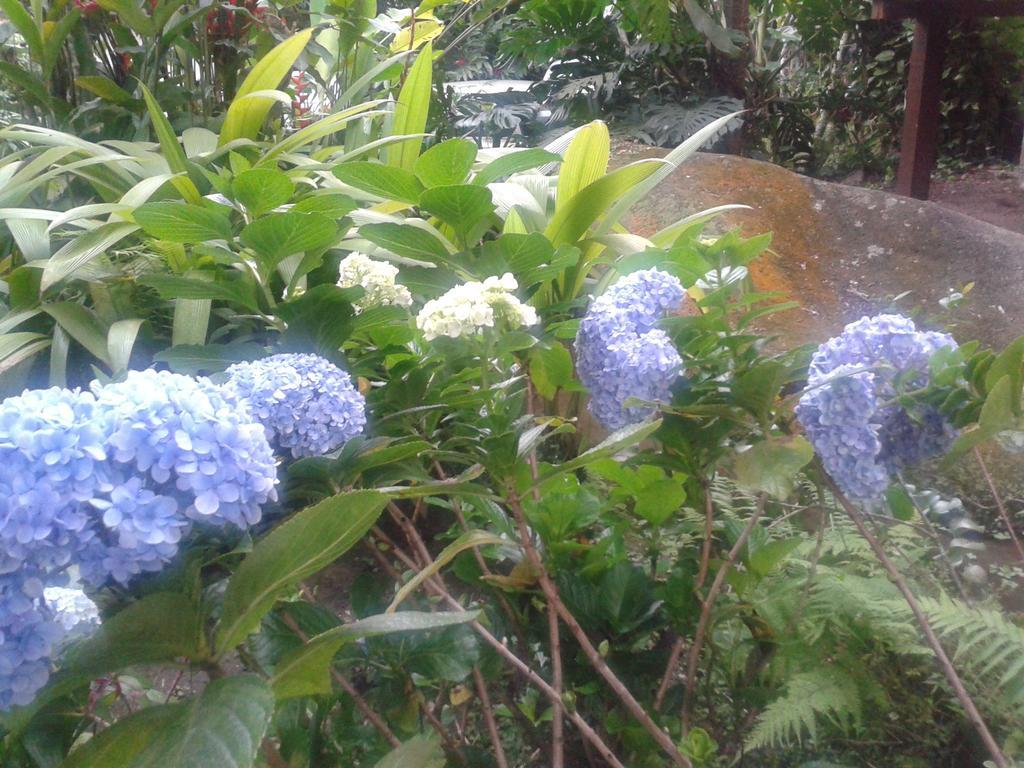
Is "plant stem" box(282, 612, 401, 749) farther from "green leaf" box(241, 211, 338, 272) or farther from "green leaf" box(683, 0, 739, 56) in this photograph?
"green leaf" box(683, 0, 739, 56)

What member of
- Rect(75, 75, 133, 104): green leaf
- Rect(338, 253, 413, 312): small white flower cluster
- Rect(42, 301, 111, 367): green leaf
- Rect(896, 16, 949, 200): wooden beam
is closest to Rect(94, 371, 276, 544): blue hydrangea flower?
Rect(338, 253, 413, 312): small white flower cluster

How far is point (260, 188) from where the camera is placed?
95 cm

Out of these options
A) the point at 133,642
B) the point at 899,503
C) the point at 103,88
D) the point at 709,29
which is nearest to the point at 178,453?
the point at 133,642

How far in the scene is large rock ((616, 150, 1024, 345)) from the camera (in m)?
2.32

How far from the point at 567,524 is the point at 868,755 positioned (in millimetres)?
566

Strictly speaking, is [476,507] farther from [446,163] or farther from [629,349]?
[446,163]

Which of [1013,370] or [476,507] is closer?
[1013,370]

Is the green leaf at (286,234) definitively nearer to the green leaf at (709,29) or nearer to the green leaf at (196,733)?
the green leaf at (196,733)

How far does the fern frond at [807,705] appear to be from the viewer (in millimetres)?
1049

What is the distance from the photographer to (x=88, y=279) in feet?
5.15

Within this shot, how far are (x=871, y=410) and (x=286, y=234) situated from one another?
0.65 metres

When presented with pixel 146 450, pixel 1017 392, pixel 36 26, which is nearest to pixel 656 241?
pixel 1017 392

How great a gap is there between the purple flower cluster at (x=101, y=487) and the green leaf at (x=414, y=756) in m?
0.31

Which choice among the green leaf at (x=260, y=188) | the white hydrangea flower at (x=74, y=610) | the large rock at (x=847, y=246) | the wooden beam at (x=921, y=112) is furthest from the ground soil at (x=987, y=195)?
the white hydrangea flower at (x=74, y=610)
